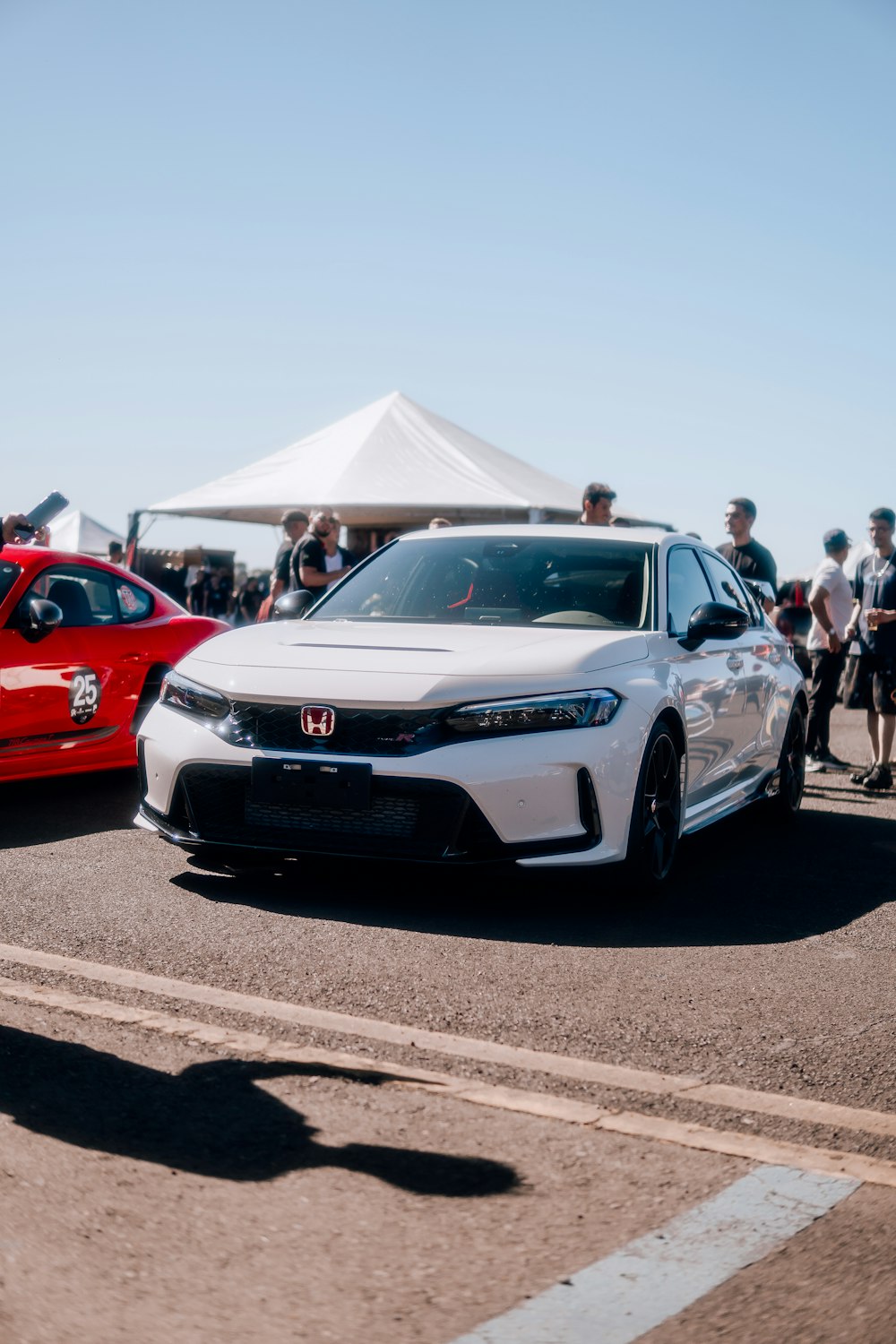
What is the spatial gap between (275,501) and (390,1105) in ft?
62.1

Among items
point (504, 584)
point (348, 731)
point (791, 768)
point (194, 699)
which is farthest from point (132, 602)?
point (791, 768)

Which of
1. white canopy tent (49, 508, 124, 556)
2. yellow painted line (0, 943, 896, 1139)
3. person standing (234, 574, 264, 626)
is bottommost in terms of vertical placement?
person standing (234, 574, 264, 626)

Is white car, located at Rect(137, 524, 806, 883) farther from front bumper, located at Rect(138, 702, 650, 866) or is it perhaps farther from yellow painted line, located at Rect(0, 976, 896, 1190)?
yellow painted line, located at Rect(0, 976, 896, 1190)

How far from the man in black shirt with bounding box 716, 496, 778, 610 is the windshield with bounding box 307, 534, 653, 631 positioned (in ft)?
13.2

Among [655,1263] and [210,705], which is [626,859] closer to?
[210,705]

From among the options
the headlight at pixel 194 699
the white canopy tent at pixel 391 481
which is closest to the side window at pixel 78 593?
the headlight at pixel 194 699

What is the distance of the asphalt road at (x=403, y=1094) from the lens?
2406mm

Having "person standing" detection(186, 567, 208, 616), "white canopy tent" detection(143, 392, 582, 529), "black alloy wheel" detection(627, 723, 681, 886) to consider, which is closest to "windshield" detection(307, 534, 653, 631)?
"black alloy wheel" detection(627, 723, 681, 886)

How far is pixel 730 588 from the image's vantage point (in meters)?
7.73

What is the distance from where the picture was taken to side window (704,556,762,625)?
24.5 ft

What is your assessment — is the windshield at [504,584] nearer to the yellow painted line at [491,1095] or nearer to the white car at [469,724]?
the white car at [469,724]

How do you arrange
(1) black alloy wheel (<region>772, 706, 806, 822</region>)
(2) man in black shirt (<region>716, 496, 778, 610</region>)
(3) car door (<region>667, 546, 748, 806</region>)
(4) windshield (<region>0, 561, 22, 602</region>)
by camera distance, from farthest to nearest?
A: (2) man in black shirt (<region>716, 496, 778, 610</region>)
(1) black alloy wheel (<region>772, 706, 806, 822</region>)
(4) windshield (<region>0, 561, 22, 602</region>)
(3) car door (<region>667, 546, 748, 806</region>)

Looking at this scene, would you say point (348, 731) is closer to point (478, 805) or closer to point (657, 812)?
point (478, 805)

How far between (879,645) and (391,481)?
42.7 ft
